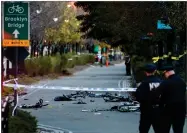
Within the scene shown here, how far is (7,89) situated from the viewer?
19.0m

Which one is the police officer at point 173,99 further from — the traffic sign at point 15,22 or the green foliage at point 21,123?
the traffic sign at point 15,22

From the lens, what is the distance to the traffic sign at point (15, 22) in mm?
10375

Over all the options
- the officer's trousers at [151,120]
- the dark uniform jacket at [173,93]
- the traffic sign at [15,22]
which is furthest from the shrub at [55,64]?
the dark uniform jacket at [173,93]

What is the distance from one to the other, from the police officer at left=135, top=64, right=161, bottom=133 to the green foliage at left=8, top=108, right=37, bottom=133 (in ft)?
6.50

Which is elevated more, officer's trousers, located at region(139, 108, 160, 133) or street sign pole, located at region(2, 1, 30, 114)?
street sign pole, located at region(2, 1, 30, 114)

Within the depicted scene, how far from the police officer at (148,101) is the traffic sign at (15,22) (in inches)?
91.7

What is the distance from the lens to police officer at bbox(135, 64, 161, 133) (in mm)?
10484

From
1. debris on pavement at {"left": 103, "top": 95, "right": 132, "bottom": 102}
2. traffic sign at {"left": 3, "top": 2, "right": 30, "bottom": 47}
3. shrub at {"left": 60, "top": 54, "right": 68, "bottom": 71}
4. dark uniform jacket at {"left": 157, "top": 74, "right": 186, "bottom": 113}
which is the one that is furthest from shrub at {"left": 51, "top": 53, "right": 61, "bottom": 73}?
dark uniform jacket at {"left": 157, "top": 74, "right": 186, "bottom": 113}

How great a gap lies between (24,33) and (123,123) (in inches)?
216

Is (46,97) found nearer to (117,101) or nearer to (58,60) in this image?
(117,101)

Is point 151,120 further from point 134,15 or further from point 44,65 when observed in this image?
point 44,65

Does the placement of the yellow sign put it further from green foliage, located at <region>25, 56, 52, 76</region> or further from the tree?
green foliage, located at <region>25, 56, 52, 76</region>

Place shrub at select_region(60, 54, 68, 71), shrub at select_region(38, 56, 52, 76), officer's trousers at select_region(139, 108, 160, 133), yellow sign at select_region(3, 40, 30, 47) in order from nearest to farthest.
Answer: yellow sign at select_region(3, 40, 30, 47), officer's trousers at select_region(139, 108, 160, 133), shrub at select_region(38, 56, 52, 76), shrub at select_region(60, 54, 68, 71)

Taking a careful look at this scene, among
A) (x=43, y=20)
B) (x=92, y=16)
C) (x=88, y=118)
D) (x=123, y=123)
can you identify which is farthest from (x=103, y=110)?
(x=43, y=20)
